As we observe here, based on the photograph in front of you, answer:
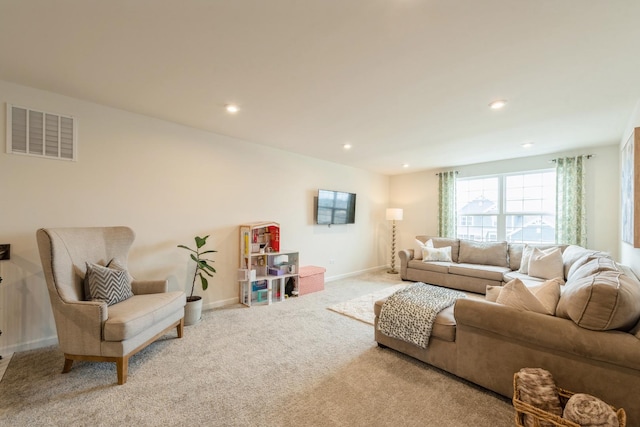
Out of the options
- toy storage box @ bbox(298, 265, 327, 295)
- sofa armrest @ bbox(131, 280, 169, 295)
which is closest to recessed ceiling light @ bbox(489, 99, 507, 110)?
toy storage box @ bbox(298, 265, 327, 295)

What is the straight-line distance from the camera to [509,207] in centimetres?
516

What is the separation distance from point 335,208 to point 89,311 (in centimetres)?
399

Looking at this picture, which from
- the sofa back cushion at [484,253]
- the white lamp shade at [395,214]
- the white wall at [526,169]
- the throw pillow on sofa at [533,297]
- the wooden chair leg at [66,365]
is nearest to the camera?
the throw pillow on sofa at [533,297]

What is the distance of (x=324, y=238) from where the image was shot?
5223 millimetres

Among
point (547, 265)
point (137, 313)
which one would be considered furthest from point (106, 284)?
point (547, 265)

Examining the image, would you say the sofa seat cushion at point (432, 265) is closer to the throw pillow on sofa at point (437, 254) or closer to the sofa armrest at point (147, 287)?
the throw pillow on sofa at point (437, 254)

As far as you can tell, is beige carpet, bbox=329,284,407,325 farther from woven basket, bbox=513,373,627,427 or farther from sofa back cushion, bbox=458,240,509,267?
sofa back cushion, bbox=458,240,509,267

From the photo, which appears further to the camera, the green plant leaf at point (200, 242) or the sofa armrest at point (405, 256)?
the sofa armrest at point (405, 256)

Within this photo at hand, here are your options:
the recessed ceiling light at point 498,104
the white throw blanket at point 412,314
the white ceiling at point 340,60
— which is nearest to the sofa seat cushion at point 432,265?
the white throw blanket at point 412,314

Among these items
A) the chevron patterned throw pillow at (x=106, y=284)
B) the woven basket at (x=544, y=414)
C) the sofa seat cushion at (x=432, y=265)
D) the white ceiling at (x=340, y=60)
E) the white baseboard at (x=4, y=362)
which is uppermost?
the white ceiling at (x=340, y=60)

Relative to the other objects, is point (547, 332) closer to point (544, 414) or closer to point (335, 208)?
point (544, 414)

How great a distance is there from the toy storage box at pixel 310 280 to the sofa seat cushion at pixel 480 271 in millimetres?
2343

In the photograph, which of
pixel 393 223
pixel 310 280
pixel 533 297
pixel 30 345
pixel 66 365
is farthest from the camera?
pixel 393 223

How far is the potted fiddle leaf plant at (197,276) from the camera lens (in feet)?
10.1
